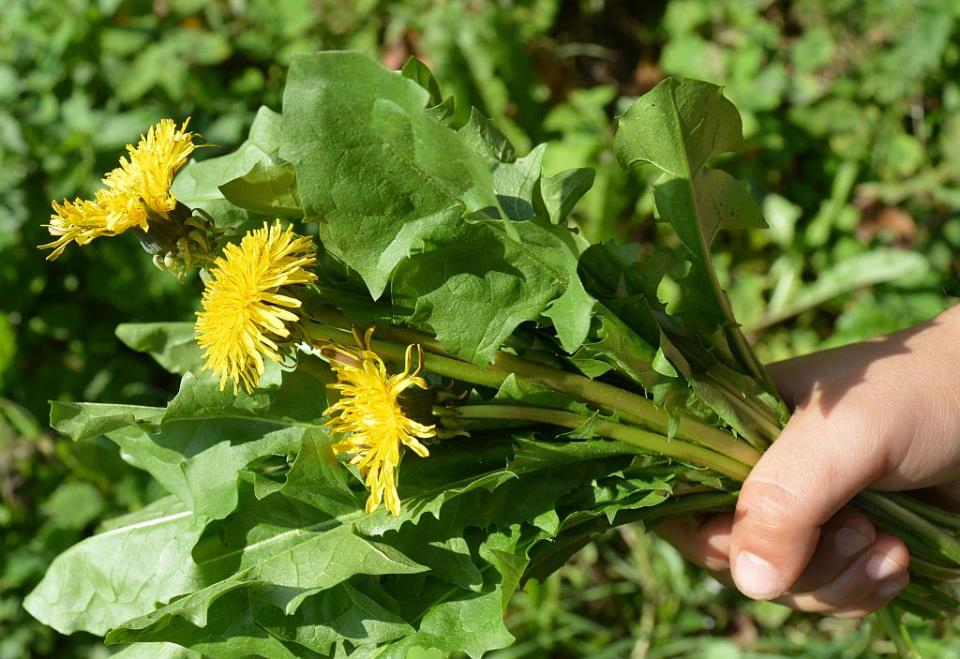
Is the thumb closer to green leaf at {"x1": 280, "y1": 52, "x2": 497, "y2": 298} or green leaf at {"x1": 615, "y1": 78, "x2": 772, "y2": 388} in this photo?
green leaf at {"x1": 615, "y1": 78, "x2": 772, "y2": 388}

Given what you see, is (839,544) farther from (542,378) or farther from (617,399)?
(542,378)

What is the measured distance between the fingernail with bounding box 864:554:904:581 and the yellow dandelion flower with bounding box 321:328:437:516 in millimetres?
851

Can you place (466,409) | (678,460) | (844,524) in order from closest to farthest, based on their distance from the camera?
1. (466,409)
2. (678,460)
3. (844,524)

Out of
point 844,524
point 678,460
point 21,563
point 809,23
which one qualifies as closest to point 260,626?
point 678,460

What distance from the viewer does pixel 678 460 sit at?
1.37m

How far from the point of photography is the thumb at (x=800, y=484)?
1.35 m

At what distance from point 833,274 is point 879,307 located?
6.3 inches

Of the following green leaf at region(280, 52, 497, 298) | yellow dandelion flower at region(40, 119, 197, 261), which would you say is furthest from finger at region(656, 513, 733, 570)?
yellow dandelion flower at region(40, 119, 197, 261)

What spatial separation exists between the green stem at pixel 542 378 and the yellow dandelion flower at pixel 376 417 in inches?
1.4

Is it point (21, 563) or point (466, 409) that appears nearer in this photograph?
point (466, 409)

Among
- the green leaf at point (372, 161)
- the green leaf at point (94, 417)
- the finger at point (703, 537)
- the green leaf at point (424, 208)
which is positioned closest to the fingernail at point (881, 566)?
the finger at point (703, 537)

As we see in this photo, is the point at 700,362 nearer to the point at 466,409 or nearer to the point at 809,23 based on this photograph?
the point at 466,409

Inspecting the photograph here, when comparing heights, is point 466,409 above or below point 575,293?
below

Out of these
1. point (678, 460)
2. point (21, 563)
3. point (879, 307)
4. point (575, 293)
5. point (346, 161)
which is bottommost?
point (21, 563)
